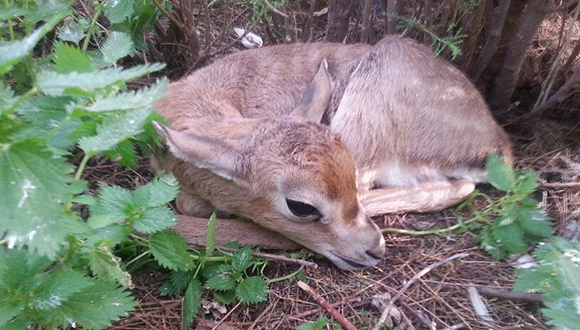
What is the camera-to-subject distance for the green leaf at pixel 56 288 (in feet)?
8.21

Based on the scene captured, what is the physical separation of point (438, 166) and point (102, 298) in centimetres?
266

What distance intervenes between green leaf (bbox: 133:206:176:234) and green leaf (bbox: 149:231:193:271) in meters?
0.19

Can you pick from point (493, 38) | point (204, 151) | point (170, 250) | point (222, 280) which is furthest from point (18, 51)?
point (493, 38)

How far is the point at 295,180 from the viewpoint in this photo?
11.2 feet

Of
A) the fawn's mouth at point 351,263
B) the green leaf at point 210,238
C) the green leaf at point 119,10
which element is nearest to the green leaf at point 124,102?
the green leaf at point 210,238

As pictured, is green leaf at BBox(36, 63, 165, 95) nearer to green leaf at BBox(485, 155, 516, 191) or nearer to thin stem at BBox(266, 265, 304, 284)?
thin stem at BBox(266, 265, 304, 284)

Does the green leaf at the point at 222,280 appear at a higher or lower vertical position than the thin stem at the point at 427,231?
lower

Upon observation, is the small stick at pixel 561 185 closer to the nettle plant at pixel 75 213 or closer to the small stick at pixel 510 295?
the small stick at pixel 510 295

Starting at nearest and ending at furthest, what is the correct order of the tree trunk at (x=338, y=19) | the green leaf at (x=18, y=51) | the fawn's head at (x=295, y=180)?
1. the green leaf at (x=18, y=51)
2. the fawn's head at (x=295, y=180)
3. the tree trunk at (x=338, y=19)

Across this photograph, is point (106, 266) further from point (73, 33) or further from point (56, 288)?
point (73, 33)

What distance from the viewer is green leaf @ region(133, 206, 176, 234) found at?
287 centimetres

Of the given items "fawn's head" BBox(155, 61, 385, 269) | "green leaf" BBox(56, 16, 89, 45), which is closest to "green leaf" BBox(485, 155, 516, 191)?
"fawn's head" BBox(155, 61, 385, 269)

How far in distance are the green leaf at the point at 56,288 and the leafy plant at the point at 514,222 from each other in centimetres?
242

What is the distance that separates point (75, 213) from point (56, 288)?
47cm
